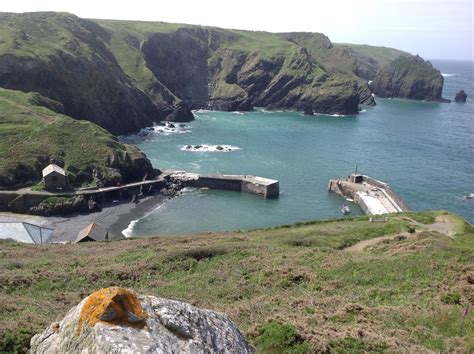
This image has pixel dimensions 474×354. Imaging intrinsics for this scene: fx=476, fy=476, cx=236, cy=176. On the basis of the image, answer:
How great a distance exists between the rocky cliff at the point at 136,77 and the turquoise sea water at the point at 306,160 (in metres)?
11.9

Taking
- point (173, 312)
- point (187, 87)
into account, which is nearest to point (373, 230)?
point (173, 312)

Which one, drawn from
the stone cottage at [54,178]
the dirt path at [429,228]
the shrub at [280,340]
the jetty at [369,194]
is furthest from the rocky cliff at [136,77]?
the shrub at [280,340]

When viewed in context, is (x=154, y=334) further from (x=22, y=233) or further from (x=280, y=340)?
(x=22, y=233)

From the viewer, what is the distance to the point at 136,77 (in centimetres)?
15988

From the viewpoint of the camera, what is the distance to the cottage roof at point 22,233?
149ft

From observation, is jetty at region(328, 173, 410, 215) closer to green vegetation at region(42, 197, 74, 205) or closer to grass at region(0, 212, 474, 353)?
grass at region(0, 212, 474, 353)

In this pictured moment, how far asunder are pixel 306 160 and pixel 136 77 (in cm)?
8308

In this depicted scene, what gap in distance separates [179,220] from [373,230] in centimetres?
3082

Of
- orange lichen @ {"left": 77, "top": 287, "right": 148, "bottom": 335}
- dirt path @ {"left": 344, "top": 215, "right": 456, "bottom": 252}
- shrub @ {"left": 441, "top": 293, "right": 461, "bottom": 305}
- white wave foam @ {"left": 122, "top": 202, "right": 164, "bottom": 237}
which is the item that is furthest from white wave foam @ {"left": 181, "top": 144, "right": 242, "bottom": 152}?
orange lichen @ {"left": 77, "top": 287, "right": 148, "bottom": 335}

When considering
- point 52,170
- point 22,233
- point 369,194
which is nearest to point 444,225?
point 369,194

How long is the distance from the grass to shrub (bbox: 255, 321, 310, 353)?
32 millimetres

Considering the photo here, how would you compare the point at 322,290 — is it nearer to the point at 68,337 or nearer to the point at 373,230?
the point at 68,337

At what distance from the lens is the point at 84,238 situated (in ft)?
158

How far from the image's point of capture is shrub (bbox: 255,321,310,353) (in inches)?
554
